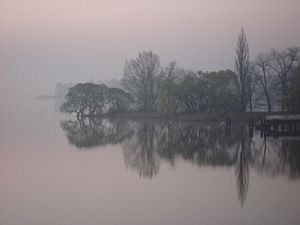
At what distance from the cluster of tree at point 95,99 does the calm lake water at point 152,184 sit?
655 inches

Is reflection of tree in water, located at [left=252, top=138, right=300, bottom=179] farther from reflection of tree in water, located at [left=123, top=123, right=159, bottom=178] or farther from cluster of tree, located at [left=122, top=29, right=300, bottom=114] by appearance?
cluster of tree, located at [left=122, top=29, right=300, bottom=114]

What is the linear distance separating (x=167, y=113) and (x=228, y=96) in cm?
367

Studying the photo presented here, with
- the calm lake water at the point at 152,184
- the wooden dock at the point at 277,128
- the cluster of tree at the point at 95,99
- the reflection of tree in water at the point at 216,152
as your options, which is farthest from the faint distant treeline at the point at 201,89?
the calm lake water at the point at 152,184

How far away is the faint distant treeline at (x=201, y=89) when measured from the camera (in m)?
22.2

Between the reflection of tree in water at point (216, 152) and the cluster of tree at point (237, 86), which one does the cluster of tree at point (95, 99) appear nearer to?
the cluster of tree at point (237, 86)

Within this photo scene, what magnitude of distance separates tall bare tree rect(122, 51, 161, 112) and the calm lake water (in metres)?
15.9

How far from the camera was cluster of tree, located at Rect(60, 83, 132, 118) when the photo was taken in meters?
28.8

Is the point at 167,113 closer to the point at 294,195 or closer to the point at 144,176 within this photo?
the point at 144,176

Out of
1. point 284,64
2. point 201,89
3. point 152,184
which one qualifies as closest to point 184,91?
point 201,89

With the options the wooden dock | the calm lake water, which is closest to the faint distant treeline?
the wooden dock

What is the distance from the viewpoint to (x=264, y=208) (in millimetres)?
5449

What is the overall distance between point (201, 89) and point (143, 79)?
6585 millimetres

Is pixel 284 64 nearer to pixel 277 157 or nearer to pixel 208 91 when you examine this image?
pixel 208 91

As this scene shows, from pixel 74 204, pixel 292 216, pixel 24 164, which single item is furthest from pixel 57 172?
pixel 292 216
